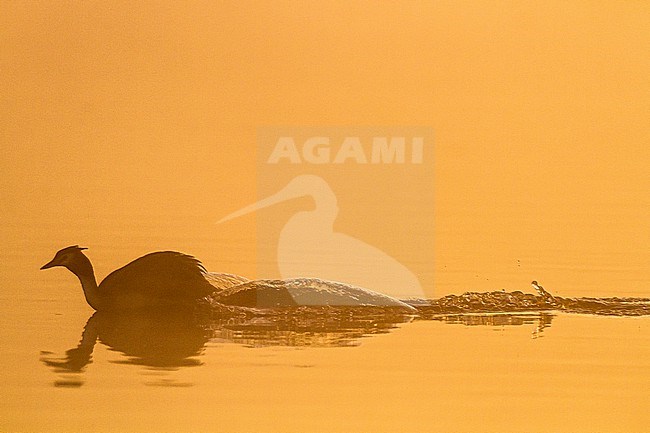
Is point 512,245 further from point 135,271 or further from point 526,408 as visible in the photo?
point 526,408

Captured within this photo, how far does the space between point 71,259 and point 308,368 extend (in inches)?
100

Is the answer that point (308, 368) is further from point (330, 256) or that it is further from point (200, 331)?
point (330, 256)

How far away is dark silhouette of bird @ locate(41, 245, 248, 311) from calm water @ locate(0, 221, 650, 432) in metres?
0.18

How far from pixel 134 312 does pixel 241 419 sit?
2.72 m

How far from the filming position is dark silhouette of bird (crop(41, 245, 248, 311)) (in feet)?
27.6

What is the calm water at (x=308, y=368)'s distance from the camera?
20.0 feet

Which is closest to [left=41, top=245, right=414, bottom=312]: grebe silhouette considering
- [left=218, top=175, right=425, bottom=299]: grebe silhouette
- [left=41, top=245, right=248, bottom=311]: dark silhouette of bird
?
[left=41, top=245, right=248, bottom=311]: dark silhouette of bird

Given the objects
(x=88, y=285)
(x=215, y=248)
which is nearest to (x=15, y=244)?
(x=215, y=248)

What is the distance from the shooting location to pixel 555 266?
33.8 ft

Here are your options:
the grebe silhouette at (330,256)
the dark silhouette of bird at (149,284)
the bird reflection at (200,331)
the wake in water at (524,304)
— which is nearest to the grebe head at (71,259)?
the dark silhouette of bird at (149,284)

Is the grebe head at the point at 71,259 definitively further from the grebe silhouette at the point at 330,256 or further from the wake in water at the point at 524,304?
the wake in water at the point at 524,304

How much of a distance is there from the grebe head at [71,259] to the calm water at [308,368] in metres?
0.31

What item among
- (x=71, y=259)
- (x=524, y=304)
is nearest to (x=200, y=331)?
(x=71, y=259)

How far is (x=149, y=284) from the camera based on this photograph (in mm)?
8422
